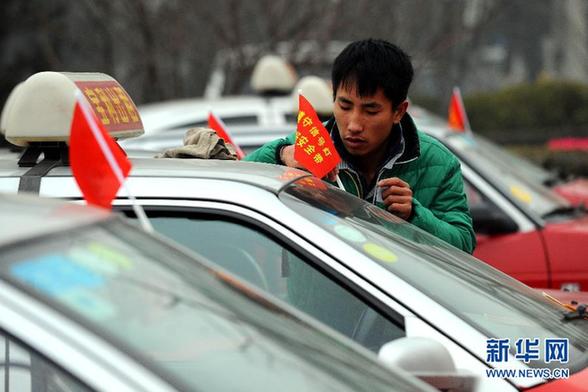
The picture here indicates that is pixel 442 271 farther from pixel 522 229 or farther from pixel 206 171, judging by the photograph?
pixel 522 229

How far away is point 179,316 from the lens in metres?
2.30

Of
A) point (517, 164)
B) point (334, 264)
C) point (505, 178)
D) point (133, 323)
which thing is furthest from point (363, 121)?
point (517, 164)

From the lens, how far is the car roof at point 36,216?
217 cm

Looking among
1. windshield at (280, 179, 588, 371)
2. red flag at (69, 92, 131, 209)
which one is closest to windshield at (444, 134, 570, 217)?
windshield at (280, 179, 588, 371)

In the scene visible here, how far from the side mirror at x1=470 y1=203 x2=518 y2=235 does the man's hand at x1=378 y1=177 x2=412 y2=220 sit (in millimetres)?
3046

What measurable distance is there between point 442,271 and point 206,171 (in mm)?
681

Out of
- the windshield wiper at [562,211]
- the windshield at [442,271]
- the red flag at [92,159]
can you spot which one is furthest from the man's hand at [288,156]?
the windshield wiper at [562,211]

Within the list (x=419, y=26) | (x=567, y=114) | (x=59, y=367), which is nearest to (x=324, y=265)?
(x=59, y=367)

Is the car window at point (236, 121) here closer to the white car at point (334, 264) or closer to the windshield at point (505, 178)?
the windshield at point (505, 178)

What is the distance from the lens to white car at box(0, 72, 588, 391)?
3.25 metres

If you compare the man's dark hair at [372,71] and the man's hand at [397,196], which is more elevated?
the man's dark hair at [372,71]

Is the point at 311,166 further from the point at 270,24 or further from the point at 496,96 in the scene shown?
the point at 496,96

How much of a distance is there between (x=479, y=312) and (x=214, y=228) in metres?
0.71

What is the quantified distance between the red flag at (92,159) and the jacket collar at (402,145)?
1342 mm
